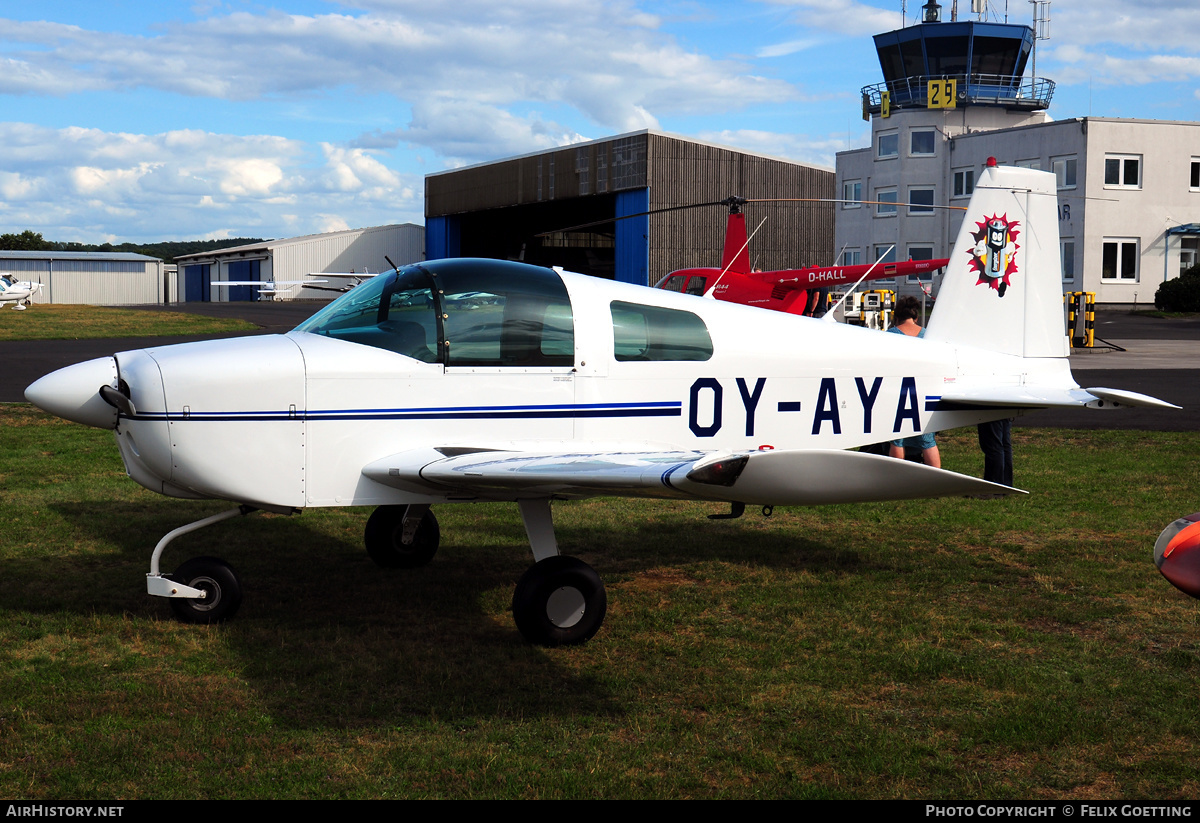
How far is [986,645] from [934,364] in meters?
2.24

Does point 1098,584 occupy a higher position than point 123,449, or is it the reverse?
point 123,449

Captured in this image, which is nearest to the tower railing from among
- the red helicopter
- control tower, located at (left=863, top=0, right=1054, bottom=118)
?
control tower, located at (left=863, top=0, right=1054, bottom=118)

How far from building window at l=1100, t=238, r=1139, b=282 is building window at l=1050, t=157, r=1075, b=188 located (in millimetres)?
3138

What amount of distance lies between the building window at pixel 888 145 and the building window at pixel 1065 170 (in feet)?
26.1

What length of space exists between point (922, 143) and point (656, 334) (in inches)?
1949

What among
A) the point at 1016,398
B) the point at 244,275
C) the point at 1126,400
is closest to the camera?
the point at 1126,400

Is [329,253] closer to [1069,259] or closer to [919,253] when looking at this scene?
[919,253]

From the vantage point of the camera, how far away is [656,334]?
241 inches

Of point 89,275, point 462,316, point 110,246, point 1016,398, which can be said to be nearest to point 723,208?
point 1016,398

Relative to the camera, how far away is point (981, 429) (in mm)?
8891

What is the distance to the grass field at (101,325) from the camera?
32.0 metres
